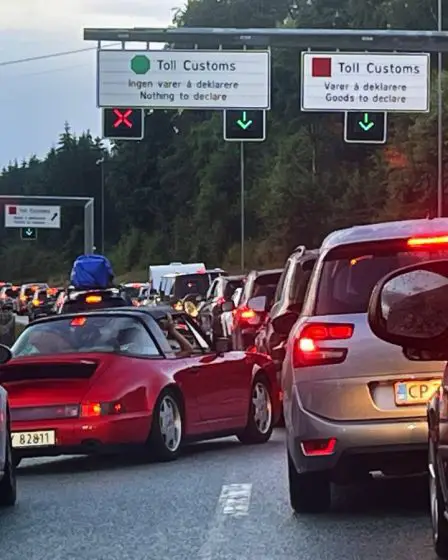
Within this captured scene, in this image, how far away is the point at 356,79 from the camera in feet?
121

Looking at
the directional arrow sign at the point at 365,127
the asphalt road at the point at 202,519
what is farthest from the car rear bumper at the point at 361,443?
the directional arrow sign at the point at 365,127

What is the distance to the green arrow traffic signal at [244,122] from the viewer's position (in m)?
37.0

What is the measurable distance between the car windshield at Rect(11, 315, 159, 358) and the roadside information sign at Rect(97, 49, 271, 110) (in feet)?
77.4

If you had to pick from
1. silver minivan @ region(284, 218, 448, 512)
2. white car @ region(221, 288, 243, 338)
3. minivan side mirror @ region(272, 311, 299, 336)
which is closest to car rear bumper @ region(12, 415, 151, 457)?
minivan side mirror @ region(272, 311, 299, 336)

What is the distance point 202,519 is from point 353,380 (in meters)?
1.46

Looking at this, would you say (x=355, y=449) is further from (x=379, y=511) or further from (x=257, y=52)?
(x=257, y=52)

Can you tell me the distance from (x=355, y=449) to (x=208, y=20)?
8553 cm

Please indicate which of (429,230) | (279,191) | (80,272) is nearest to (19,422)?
(429,230)

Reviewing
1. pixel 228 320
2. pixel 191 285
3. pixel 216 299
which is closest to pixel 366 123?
pixel 191 285

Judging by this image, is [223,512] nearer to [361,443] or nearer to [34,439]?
[361,443]

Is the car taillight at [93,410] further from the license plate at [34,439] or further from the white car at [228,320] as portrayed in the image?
the white car at [228,320]

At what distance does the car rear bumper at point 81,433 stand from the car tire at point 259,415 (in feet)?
7.21

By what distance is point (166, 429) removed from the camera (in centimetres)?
1273

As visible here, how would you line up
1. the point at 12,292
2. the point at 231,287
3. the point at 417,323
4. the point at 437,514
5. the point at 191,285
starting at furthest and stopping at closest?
the point at 12,292, the point at 191,285, the point at 231,287, the point at 437,514, the point at 417,323
